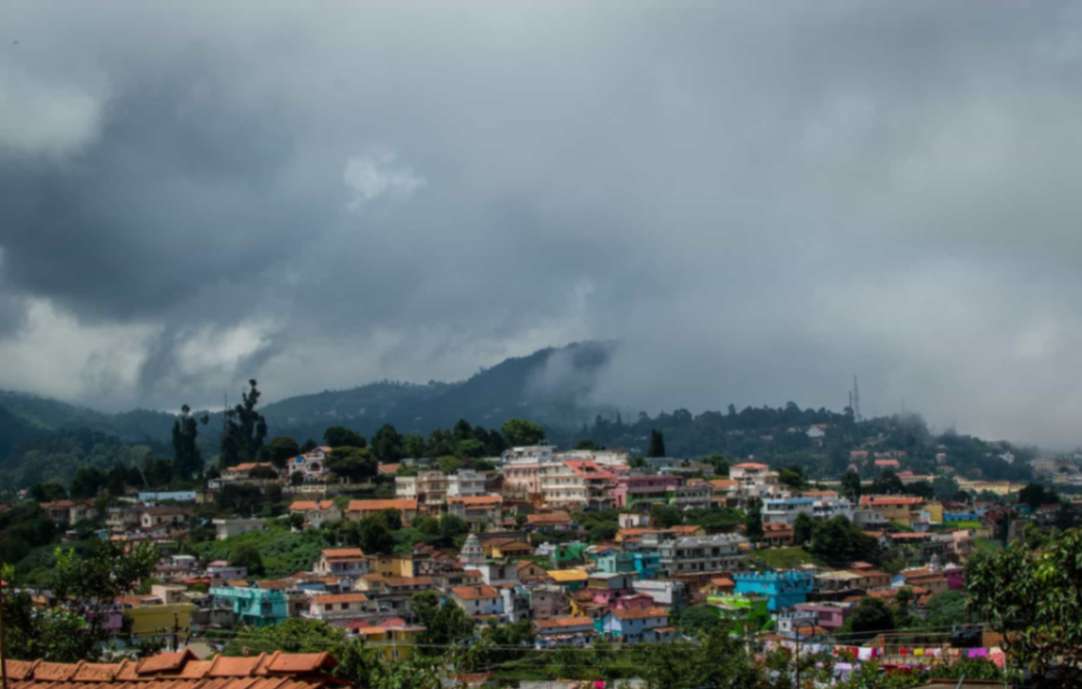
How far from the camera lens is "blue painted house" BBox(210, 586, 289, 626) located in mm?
46625

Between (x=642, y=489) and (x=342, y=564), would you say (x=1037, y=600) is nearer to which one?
(x=342, y=564)

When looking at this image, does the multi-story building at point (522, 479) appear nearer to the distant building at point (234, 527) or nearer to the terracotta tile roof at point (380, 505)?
the terracotta tile roof at point (380, 505)

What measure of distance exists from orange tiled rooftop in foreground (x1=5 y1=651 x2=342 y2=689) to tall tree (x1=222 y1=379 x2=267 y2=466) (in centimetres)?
7895

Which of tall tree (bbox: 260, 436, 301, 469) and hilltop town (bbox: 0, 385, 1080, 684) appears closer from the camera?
hilltop town (bbox: 0, 385, 1080, 684)

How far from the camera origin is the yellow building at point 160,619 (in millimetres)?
40344

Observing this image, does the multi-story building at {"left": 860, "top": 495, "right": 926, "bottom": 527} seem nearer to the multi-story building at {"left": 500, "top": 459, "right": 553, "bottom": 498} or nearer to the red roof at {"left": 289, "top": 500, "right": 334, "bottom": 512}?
the multi-story building at {"left": 500, "top": 459, "right": 553, "bottom": 498}

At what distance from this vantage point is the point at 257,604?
154 feet

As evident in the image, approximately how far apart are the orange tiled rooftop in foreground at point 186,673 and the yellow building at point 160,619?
110 feet

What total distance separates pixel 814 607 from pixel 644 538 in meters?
11.4

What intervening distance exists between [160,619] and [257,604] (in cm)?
569

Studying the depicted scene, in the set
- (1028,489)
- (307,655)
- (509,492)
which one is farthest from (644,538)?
(307,655)

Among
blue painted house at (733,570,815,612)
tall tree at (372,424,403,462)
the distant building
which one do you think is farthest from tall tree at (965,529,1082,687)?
tall tree at (372,424,403,462)

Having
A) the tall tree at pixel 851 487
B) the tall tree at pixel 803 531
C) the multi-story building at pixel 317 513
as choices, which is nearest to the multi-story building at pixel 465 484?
the multi-story building at pixel 317 513

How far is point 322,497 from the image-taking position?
228 ft
